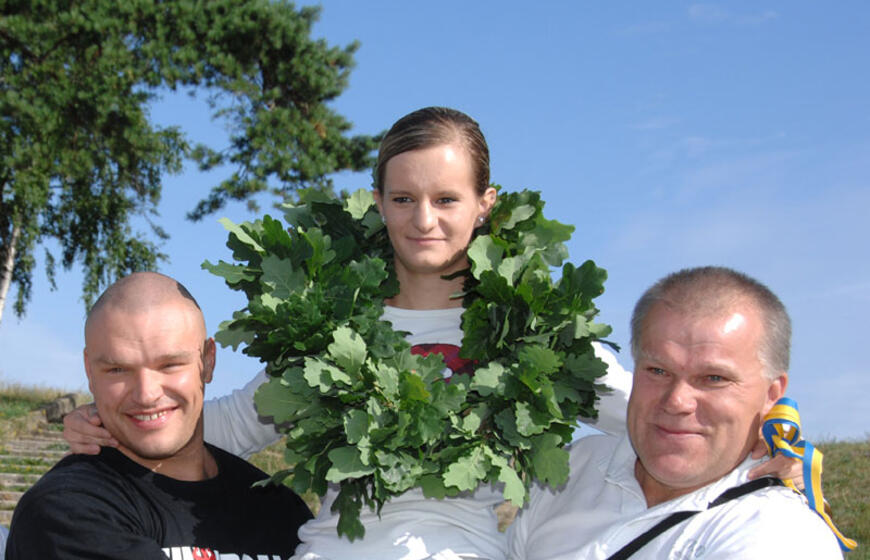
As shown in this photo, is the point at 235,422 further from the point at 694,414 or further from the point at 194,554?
the point at 694,414

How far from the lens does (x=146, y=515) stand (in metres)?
3.49

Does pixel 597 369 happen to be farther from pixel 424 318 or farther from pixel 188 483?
pixel 188 483

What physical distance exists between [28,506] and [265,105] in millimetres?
20405

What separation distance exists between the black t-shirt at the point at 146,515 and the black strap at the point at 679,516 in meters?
1.52

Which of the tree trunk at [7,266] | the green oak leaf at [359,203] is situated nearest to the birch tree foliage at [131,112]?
the tree trunk at [7,266]

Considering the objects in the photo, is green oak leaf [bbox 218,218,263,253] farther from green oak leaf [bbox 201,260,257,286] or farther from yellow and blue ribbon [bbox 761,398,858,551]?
yellow and blue ribbon [bbox 761,398,858,551]

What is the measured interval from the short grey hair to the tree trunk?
880 inches

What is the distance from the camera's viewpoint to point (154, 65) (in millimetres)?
22344

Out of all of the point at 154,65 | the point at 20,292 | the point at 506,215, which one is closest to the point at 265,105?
the point at 154,65

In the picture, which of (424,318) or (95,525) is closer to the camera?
(95,525)

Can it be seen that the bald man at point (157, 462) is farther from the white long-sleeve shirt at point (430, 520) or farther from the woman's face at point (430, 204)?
the woman's face at point (430, 204)

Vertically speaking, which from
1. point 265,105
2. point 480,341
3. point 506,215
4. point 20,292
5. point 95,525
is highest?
point 265,105

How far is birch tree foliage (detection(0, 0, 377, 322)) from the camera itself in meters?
21.0

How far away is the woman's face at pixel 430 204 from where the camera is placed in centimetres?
367
